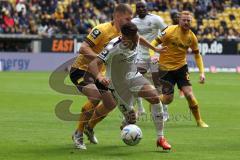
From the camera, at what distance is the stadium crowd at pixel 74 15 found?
38938mm

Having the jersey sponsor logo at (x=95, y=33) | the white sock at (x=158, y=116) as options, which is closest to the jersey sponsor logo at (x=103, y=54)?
the jersey sponsor logo at (x=95, y=33)

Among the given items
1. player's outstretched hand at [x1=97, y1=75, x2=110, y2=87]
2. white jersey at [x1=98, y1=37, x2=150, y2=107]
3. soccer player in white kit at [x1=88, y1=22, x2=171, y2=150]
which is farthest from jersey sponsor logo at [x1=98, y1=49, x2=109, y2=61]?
player's outstretched hand at [x1=97, y1=75, x2=110, y2=87]

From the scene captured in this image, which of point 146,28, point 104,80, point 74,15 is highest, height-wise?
point 104,80

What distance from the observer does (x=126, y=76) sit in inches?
423

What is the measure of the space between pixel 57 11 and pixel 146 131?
28.5m

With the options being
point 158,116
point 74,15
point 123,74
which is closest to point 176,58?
point 123,74

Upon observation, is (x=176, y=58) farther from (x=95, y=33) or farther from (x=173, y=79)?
(x=95, y=33)

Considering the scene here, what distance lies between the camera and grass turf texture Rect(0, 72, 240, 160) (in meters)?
10.1

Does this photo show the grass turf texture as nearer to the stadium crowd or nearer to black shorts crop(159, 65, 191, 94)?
black shorts crop(159, 65, 191, 94)

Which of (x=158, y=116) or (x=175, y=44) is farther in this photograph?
(x=175, y=44)

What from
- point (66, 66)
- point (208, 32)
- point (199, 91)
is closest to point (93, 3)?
point (208, 32)

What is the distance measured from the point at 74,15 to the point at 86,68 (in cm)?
2987

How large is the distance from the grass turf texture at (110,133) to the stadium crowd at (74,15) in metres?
17.5

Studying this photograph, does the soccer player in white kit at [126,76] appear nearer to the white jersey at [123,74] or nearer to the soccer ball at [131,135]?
the white jersey at [123,74]
